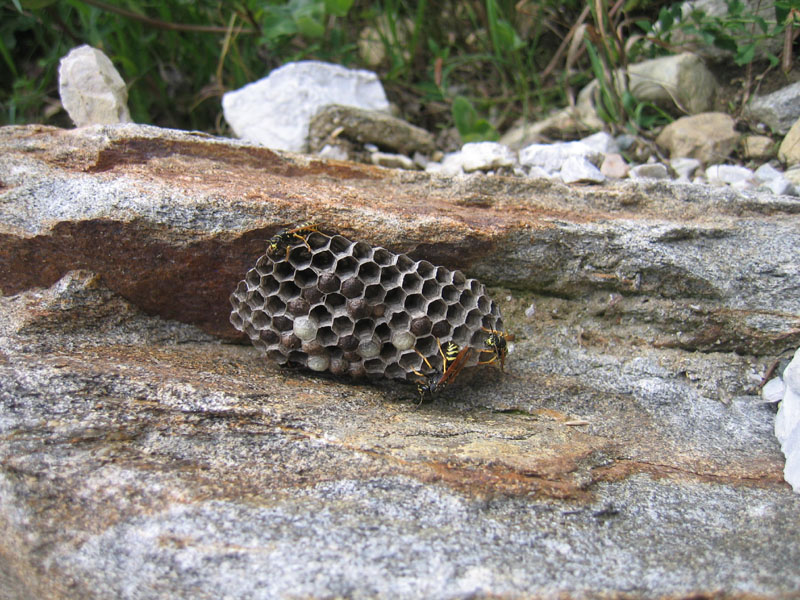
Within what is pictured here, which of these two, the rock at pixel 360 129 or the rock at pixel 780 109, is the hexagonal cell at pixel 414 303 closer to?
the rock at pixel 360 129

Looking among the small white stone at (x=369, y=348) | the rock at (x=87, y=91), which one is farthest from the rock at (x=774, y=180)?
the rock at (x=87, y=91)

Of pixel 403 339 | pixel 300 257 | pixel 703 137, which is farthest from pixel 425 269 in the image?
pixel 703 137

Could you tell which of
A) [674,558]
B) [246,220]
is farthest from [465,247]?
[674,558]

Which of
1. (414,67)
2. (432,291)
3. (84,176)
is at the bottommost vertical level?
(432,291)

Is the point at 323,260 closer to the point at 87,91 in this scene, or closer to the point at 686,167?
the point at 87,91

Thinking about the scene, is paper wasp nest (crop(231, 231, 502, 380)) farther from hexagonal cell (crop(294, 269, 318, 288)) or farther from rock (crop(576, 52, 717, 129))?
rock (crop(576, 52, 717, 129))

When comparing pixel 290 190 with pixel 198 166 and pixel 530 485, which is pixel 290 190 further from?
pixel 530 485
